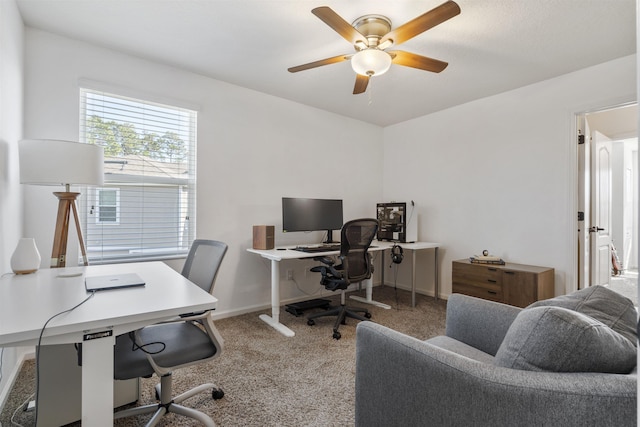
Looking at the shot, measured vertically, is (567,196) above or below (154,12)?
below

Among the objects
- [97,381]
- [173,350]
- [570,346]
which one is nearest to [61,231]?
[173,350]

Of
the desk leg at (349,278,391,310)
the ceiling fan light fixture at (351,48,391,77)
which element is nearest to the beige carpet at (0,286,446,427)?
the desk leg at (349,278,391,310)

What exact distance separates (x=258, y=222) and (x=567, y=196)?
3.14 metres

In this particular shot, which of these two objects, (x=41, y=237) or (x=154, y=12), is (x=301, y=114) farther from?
(x=41, y=237)

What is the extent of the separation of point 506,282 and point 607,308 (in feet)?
7.00

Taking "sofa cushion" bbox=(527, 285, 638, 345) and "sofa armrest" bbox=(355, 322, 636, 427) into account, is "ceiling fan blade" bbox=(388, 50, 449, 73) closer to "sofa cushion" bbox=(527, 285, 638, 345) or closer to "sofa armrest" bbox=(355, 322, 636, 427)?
"sofa cushion" bbox=(527, 285, 638, 345)

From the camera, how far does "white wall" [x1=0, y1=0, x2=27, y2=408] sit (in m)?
1.75

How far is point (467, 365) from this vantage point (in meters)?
0.95

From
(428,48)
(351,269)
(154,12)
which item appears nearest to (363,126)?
(428,48)

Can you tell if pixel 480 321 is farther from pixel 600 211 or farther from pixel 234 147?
pixel 600 211

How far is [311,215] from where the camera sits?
3.58m

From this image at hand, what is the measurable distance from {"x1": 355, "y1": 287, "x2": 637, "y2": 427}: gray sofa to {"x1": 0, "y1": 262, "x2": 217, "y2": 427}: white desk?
73 centimetres

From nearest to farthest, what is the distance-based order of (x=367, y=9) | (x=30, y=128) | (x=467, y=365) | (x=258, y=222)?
(x=467, y=365) < (x=367, y=9) < (x=30, y=128) < (x=258, y=222)

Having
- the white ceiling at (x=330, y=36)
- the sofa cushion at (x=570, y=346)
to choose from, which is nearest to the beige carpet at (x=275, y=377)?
the sofa cushion at (x=570, y=346)
